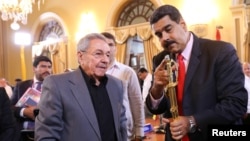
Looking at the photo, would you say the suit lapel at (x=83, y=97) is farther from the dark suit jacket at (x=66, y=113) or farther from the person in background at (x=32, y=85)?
the person in background at (x=32, y=85)

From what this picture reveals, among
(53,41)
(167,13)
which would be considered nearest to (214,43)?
(167,13)

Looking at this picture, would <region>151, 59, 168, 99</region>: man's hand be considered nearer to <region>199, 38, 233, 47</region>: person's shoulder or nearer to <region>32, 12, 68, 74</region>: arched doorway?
<region>199, 38, 233, 47</region>: person's shoulder

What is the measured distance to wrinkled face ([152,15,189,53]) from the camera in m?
1.71

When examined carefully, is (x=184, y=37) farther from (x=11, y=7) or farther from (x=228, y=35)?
(x=11, y=7)

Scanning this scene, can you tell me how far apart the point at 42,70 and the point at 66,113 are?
173cm

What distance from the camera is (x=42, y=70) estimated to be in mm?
3732

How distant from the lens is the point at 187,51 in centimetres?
178

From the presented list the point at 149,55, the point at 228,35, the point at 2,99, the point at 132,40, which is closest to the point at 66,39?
the point at 132,40

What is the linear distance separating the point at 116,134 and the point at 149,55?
7.20m

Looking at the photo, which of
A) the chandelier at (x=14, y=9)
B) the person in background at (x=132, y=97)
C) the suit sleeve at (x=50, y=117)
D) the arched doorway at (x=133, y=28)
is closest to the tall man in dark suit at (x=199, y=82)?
the suit sleeve at (x=50, y=117)

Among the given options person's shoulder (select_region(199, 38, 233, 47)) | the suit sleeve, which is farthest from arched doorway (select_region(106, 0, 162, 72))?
person's shoulder (select_region(199, 38, 233, 47))

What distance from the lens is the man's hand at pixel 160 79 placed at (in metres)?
1.64

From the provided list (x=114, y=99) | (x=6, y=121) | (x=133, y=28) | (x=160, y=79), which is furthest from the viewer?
(x=133, y=28)

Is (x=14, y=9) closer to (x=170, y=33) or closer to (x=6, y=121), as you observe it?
(x=6, y=121)
